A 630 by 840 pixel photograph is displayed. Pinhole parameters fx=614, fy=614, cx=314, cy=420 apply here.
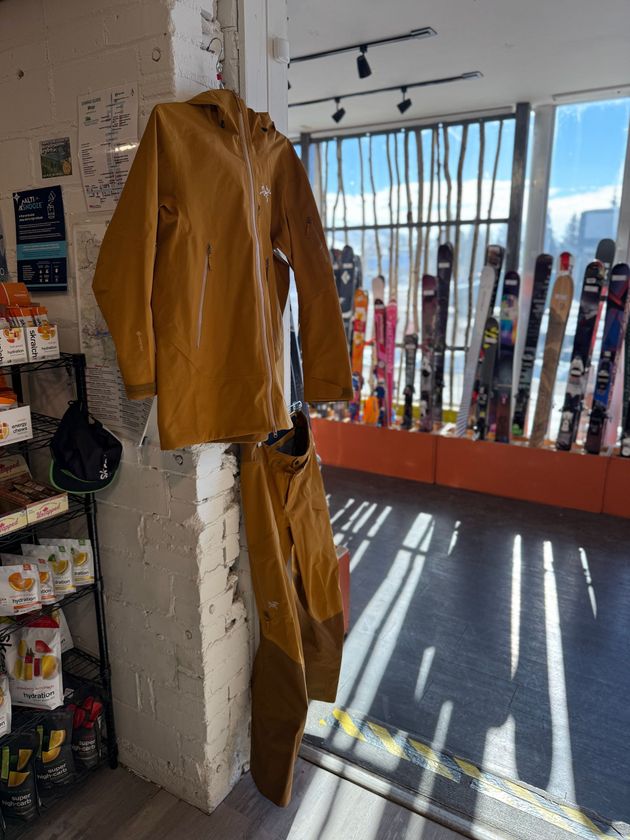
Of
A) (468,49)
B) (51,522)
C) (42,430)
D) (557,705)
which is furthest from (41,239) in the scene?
(468,49)

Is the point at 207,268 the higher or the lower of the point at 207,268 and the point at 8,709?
the higher

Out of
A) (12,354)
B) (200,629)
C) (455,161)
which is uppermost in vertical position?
(455,161)

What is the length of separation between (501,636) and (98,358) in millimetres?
2018

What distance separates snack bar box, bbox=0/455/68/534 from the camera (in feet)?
5.18

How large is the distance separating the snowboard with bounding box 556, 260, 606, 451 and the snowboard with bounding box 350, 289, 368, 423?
1.52 metres

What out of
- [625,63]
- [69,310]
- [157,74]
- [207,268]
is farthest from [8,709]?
[625,63]

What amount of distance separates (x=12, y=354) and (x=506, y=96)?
3.87 m

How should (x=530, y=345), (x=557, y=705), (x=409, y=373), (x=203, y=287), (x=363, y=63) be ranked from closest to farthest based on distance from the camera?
(x=203, y=287)
(x=557, y=705)
(x=363, y=63)
(x=530, y=345)
(x=409, y=373)

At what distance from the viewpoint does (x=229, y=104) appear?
1.43 meters

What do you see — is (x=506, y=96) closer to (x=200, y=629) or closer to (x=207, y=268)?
(x=207, y=268)

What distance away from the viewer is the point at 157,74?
1.43 meters

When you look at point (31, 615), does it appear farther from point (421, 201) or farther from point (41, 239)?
point (421, 201)

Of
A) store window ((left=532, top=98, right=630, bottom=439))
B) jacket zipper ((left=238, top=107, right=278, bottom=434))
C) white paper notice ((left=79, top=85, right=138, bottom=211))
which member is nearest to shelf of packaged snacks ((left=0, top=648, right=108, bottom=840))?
jacket zipper ((left=238, top=107, right=278, bottom=434))

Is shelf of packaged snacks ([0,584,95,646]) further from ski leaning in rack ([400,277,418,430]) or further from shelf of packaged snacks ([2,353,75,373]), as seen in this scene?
ski leaning in rack ([400,277,418,430])
